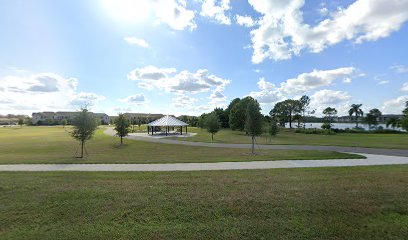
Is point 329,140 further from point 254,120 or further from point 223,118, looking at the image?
point 223,118

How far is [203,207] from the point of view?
261 inches

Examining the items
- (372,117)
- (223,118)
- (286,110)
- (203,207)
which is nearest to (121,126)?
(203,207)

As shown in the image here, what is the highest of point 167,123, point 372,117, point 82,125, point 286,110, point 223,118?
point 286,110

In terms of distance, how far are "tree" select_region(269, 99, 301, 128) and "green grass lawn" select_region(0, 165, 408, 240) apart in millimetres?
85041

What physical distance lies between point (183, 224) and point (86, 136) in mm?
16131

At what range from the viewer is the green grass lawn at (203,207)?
17.7ft

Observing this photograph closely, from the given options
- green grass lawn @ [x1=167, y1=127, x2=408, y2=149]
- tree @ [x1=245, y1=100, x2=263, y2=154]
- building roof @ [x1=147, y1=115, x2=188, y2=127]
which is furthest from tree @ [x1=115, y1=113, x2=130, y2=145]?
tree @ [x1=245, y1=100, x2=263, y2=154]

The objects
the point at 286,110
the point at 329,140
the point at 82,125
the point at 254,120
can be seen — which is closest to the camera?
the point at 82,125

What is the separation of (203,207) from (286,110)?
9057cm

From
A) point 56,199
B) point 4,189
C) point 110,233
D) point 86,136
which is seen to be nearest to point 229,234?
point 110,233

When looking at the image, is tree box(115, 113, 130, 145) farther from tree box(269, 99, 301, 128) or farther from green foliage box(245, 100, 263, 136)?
tree box(269, 99, 301, 128)

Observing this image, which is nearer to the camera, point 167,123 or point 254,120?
point 254,120

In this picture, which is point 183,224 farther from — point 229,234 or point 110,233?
point 110,233

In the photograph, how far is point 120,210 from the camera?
644 cm
